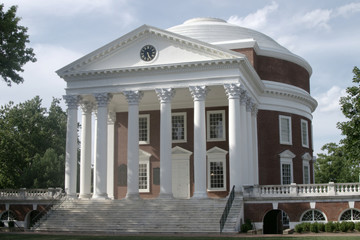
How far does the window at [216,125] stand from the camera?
4112 centimetres

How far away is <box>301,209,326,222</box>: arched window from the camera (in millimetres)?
32531

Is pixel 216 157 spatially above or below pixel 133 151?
below

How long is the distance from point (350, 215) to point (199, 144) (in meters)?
10.9

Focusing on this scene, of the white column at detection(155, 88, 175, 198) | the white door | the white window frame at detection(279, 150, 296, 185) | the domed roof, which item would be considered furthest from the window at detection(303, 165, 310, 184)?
the white column at detection(155, 88, 175, 198)

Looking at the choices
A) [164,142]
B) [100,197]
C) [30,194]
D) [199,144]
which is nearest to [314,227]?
[199,144]

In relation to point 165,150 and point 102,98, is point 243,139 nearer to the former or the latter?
point 165,150

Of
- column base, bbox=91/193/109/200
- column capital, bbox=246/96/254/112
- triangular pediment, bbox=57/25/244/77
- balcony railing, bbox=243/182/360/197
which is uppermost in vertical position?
triangular pediment, bbox=57/25/244/77

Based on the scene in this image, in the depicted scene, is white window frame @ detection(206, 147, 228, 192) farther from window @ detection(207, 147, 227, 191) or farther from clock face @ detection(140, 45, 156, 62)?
clock face @ detection(140, 45, 156, 62)

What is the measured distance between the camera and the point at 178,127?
4244 cm

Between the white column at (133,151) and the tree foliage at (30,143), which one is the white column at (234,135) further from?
the tree foliage at (30,143)

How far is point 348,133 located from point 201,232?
10082 millimetres

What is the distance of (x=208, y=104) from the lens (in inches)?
1636

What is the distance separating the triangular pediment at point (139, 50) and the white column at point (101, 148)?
235 cm

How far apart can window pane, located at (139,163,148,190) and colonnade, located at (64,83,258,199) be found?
518cm
